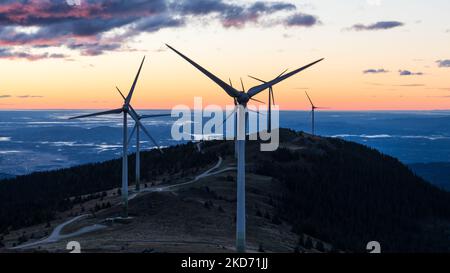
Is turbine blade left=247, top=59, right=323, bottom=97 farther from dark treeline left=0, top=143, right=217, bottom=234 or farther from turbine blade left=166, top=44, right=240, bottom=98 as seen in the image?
dark treeline left=0, top=143, right=217, bottom=234

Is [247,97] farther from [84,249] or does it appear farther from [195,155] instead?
[195,155]

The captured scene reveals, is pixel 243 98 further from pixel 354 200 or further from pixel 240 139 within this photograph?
pixel 354 200

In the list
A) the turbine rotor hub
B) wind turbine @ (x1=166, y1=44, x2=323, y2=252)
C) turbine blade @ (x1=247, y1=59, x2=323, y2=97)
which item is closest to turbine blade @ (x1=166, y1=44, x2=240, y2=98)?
wind turbine @ (x1=166, y1=44, x2=323, y2=252)

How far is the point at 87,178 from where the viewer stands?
141875 millimetres

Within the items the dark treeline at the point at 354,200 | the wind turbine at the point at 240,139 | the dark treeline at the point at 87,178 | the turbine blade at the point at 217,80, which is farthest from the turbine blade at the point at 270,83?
the dark treeline at the point at 87,178

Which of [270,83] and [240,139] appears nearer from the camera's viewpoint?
[240,139]

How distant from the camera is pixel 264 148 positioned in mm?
123438

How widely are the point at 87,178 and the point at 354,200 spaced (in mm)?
69160

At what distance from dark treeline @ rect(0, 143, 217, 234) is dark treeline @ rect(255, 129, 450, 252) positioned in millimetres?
21044

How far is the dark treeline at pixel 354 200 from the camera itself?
86.7 m

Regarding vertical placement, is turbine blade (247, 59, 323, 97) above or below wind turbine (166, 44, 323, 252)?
above

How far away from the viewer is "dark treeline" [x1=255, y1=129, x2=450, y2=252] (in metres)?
86.7

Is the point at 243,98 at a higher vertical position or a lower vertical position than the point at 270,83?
lower

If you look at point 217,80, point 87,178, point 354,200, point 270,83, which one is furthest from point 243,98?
point 87,178
